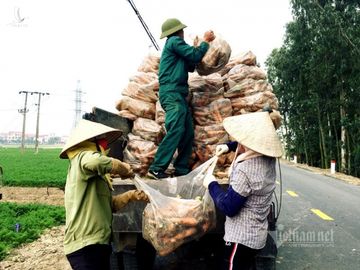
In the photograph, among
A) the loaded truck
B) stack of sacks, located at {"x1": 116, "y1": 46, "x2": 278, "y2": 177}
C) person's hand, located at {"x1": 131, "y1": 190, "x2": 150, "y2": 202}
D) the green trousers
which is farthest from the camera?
stack of sacks, located at {"x1": 116, "y1": 46, "x2": 278, "y2": 177}

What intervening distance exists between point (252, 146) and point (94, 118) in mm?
1726

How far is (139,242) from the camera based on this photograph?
160 inches

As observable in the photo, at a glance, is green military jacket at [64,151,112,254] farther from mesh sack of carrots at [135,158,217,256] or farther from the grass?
the grass

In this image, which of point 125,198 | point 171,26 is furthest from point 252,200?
point 171,26

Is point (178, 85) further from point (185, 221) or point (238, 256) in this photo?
point (238, 256)

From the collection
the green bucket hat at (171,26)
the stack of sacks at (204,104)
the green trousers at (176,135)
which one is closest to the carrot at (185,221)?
the green trousers at (176,135)

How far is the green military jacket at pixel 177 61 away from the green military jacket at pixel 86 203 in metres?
1.63

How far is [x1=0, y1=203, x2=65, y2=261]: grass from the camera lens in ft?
21.5

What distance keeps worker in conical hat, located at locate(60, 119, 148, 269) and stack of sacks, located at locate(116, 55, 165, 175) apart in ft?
4.24

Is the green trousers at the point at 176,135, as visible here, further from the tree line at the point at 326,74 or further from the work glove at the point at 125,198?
the tree line at the point at 326,74

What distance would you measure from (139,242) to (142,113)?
163cm

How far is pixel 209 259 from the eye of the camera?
539cm

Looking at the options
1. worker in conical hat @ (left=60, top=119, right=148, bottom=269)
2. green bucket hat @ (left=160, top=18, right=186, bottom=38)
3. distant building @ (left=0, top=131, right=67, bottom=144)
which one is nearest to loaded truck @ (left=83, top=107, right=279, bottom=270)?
worker in conical hat @ (left=60, top=119, right=148, bottom=269)

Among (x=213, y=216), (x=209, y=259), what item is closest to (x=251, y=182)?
(x=213, y=216)
